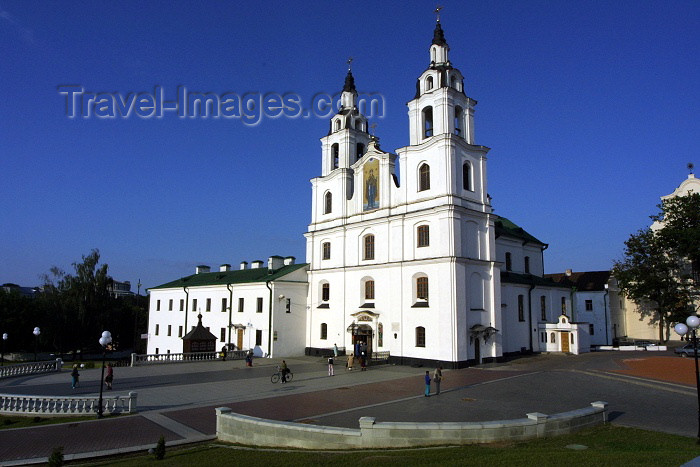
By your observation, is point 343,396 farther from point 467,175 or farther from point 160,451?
point 467,175

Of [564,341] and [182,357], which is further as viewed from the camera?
[564,341]

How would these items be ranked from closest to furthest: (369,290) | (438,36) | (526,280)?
(438,36)
(369,290)
(526,280)

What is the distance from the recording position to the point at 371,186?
39.0m

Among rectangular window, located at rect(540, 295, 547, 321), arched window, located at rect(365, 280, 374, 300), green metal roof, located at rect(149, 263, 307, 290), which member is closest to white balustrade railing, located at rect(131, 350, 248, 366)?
green metal roof, located at rect(149, 263, 307, 290)

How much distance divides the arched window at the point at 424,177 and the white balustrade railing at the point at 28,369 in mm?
27646

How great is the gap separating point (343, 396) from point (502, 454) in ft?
38.2

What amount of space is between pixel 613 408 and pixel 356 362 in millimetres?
18892

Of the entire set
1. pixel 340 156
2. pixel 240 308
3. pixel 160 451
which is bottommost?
pixel 160 451

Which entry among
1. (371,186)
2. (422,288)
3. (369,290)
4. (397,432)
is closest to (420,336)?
(422,288)

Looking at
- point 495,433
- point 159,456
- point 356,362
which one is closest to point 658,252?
point 356,362

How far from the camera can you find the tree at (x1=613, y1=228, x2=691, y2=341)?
47.7 meters

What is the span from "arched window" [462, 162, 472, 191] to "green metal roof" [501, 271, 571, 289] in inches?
360

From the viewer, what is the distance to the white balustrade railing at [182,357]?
114 feet

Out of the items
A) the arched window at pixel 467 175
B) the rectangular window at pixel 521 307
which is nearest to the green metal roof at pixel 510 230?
the rectangular window at pixel 521 307
